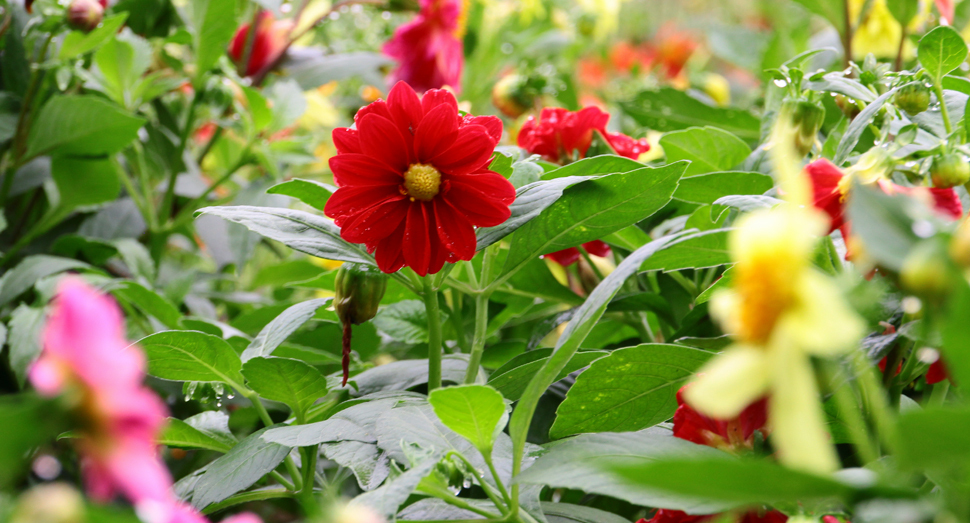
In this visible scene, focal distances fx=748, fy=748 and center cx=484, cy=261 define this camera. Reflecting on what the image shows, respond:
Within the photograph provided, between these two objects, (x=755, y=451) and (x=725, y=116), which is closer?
(x=755, y=451)

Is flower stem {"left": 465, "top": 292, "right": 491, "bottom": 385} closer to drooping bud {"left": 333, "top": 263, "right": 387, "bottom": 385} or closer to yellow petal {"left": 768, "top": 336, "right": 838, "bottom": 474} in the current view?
drooping bud {"left": 333, "top": 263, "right": 387, "bottom": 385}

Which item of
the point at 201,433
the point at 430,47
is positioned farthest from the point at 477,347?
the point at 430,47

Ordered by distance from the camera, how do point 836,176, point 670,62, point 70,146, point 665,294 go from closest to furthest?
point 836,176 < point 665,294 < point 70,146 < point 670,62

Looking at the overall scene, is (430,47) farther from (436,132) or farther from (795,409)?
(795,409)

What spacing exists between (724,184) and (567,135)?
109mm

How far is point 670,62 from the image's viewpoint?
4.29 feet

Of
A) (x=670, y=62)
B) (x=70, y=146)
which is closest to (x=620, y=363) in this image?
(x=70, y=146)

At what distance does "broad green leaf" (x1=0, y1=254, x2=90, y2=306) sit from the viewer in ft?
1.58

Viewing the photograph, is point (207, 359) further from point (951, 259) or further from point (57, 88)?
point (57, 88)

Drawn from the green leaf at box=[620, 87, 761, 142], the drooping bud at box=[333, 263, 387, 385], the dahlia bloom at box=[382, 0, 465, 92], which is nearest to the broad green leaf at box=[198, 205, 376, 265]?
the drooping bud at box=[333, 263, 387, 385]

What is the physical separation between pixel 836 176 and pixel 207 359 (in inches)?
9.7

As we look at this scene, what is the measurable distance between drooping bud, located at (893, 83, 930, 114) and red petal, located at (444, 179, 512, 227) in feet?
0.58

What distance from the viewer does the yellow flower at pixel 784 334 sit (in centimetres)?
14

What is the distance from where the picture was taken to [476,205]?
307 mm
